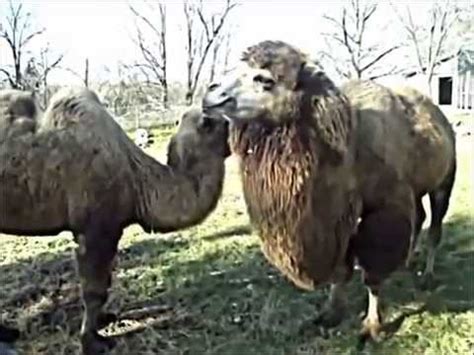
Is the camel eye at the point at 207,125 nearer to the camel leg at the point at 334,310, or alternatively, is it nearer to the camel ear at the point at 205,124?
the camel ear at the point at 205,124

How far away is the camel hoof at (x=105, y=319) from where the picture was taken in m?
3.82

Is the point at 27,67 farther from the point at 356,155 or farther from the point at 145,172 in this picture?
the point at 356,155

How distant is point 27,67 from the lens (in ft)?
21.5

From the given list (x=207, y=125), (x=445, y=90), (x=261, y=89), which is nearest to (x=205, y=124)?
(x=207, y=125)

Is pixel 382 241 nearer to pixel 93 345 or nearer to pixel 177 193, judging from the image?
pixel 177 193

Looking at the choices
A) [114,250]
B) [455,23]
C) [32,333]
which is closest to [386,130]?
[114,250]

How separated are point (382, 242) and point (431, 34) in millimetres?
15793

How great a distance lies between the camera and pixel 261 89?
3023mm

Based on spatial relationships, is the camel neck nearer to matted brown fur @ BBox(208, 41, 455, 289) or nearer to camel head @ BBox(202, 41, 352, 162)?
matted brown fur @ BBox(208, 41, 455, 289)

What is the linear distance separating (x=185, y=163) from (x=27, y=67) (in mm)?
3281

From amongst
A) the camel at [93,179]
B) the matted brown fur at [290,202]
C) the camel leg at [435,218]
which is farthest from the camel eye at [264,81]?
the camel leg at [435,218]

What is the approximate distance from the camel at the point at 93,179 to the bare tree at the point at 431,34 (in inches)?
491

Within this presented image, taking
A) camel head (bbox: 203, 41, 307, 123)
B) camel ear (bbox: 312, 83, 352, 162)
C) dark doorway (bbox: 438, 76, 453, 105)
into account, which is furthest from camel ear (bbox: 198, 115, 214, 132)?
dark doorway (bbox: 438, 76, 453, 105)

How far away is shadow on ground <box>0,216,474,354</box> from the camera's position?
3.73 metres
